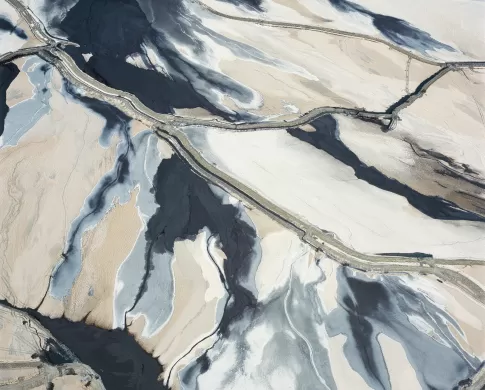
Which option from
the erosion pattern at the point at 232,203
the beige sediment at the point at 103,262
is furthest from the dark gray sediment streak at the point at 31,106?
the beige sediment at the point at 103,262

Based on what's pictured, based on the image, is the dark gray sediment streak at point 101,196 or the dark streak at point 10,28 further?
the dark streak at point 10,28

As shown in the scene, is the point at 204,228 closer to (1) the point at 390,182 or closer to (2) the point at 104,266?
(2) the point at 104,266

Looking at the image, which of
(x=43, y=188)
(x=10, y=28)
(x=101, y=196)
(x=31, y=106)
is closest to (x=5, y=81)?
(x=31, y=106)

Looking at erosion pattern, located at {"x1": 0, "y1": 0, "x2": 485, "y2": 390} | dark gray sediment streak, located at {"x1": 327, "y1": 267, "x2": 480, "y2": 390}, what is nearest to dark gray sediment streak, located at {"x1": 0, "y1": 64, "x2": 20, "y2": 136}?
erosion pattern, located at {"x1": 0, "y1": 0, "x2": 485, "y2": 390}

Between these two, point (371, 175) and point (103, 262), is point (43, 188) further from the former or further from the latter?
point (371, 175)

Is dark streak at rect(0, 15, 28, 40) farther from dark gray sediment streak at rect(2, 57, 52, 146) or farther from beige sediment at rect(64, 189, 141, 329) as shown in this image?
beige sediment at rect(64, 189, 141, 329)

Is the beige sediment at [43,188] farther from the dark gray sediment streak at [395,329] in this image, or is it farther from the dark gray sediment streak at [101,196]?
the dark gray sediment streak at [395,329]

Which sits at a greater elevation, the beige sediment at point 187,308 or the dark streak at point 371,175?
the dark streak at point 371,175

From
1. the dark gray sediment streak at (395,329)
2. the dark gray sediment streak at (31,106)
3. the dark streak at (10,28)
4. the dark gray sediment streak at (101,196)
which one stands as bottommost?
the dark gray sediment streak at (395,329)
